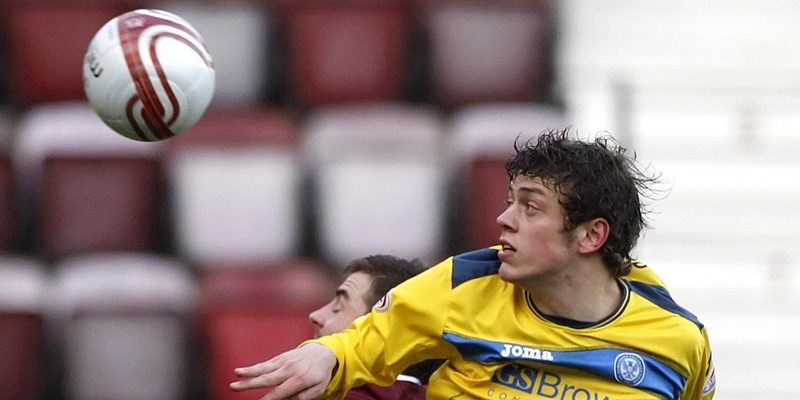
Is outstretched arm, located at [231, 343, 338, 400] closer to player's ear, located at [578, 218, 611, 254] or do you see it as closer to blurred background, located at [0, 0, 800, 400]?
player's ear, located at [578, 218, 611, 254]

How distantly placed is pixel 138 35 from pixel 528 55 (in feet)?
9.80

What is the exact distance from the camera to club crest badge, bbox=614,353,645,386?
11.7ft

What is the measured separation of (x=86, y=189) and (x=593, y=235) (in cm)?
323

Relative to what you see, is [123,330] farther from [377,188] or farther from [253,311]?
[377,188]

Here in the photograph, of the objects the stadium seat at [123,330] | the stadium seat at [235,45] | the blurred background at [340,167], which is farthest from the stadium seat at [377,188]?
the stadium seat at [123,330]

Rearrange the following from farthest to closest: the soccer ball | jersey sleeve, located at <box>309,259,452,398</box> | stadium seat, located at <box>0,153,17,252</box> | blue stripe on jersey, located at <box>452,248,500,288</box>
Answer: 1. stadium seat, located at <box>0,153,17,252</box>
2. the soccer ball
3. blue stripe on jersey, located at <box>452,248,500,288</box>
4. jersey sleeve, located at <box>309,259,452,398</box>

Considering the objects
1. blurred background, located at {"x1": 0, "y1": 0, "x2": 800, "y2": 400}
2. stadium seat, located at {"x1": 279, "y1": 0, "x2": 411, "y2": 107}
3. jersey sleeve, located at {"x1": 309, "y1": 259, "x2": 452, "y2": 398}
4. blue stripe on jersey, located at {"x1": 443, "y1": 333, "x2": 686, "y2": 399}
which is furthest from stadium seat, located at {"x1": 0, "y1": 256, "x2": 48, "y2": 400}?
blue stripe on jersey, located at {"x1": 443, "y1": 333, "x2": 686, "y2": 399}

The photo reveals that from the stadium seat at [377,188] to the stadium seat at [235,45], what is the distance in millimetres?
482

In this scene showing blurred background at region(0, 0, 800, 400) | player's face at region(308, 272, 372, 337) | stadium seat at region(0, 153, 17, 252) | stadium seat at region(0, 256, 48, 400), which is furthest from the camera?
stadium seat at region(0, 153, 17, 252)

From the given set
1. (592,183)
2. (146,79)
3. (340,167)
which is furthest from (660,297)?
(340,167)

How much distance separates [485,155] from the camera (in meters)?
6.41

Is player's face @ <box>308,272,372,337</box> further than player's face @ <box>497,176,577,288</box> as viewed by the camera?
Yes

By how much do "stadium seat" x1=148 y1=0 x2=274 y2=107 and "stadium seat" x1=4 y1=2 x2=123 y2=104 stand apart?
384 mm

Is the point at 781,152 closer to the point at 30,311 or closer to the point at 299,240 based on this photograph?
the point at 299,240
